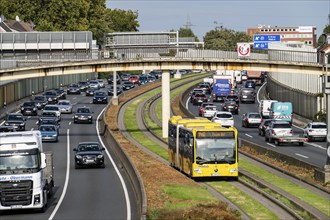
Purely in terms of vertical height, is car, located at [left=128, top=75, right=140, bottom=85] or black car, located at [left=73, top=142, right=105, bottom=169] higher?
car, located at [left=128, top=75, right=140, bottom=85]

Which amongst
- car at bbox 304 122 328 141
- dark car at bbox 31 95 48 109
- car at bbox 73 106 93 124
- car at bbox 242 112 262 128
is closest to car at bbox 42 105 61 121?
car at bbox 73 106 93 124

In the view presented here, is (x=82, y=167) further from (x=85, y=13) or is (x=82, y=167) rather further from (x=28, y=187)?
(x=85, y=13)

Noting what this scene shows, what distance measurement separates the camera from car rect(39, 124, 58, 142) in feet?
246

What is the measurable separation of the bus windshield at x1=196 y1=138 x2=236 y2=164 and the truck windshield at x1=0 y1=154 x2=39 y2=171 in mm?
11308

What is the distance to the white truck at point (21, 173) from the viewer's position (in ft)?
111

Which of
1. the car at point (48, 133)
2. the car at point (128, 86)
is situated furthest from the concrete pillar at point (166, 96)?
the car at point (128, 86)

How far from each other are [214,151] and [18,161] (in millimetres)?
12410

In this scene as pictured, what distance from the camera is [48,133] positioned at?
75.2m

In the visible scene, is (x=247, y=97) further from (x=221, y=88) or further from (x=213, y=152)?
(x=213, y=152)

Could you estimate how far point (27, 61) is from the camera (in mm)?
92625

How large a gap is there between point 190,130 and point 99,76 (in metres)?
142

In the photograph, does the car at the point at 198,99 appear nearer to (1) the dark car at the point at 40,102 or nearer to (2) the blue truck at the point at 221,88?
(2) the blue truck at the point at 221,88

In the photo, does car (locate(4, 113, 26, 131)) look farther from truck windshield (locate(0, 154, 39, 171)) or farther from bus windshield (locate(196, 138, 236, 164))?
truck windshield (locate(0, 154, 39, 171))

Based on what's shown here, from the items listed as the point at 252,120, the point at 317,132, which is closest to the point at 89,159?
the point at 317,132
